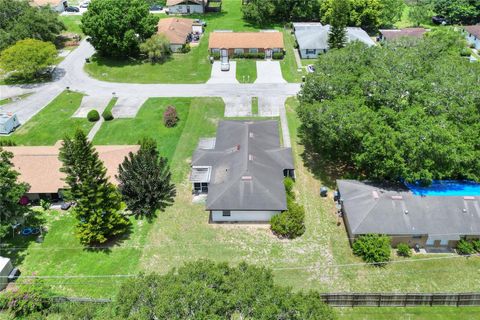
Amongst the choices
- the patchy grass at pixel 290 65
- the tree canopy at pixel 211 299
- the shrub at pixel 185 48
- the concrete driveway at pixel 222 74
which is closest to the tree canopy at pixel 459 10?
the patchy grass at pixel 290 65

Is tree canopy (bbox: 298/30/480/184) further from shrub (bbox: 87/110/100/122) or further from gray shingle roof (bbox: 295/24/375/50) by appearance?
gray shingle roof (bbox: 295/24/375/50)

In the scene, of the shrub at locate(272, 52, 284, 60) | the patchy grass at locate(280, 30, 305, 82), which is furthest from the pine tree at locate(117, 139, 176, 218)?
the shrub at locate(272, 52, 284, 60)

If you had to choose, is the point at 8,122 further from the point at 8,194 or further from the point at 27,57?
the point at 8,194

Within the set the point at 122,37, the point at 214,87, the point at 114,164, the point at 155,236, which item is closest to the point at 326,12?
the point at 214,87

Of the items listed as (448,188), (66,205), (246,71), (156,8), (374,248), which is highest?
(156,8)

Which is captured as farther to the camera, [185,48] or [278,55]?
[185,48]

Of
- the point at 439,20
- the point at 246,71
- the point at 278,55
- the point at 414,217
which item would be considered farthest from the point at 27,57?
the point at 439,20
